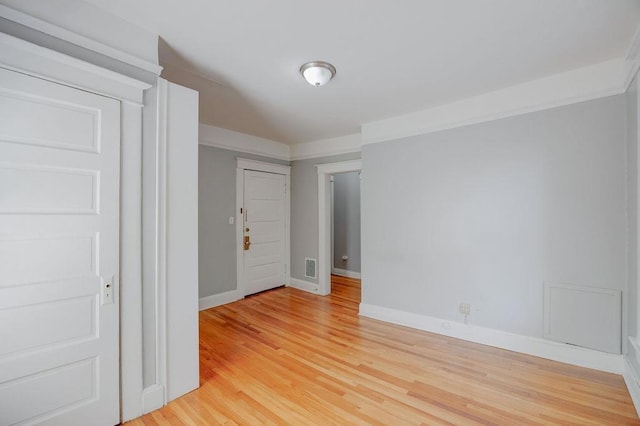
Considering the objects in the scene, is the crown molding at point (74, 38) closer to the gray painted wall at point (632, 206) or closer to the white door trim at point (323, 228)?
the white door trim at point (323, 228)

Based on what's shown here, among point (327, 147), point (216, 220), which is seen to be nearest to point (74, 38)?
point (216, 220)

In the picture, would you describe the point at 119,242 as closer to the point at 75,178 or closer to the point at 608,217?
the point at 75,178

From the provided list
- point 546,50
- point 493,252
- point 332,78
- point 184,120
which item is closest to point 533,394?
point 493,252

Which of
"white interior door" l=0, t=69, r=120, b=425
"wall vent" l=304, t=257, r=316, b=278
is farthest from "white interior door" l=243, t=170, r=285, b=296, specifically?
"white interior door" l=0, t=69, r=120, b=425

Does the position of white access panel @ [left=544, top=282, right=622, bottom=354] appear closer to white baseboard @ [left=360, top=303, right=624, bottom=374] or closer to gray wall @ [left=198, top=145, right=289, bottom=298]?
white baseboard @ [left=360, top=303, right=624, bottom=374]

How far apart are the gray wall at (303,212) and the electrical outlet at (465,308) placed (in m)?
2.41

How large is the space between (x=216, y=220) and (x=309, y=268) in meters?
1.81

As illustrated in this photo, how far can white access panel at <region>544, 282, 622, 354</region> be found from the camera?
232 centimetres

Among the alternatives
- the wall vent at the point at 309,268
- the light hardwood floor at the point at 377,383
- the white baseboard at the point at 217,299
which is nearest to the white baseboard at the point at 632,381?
the light hardwood floor at the point at 377,383

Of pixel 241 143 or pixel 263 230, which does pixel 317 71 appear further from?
pixel 263 230

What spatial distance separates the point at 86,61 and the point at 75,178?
28.1 inches

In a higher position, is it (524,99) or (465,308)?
(524,99)

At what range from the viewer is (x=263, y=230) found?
481 centimetres

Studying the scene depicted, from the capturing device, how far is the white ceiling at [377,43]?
170 centimetres
